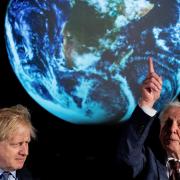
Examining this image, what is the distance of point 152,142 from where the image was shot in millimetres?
2131

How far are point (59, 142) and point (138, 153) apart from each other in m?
1.04

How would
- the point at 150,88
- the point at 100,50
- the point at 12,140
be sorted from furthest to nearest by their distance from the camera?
1. the point at 100,50
2. the point at 12,140
3. the point at 150,88

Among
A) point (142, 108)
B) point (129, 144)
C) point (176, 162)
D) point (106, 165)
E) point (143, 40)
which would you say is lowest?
point (106, 165)

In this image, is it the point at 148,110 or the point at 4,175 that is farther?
the point at 4,175

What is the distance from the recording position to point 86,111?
2.62 meters

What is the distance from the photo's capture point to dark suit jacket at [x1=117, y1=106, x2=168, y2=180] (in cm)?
184

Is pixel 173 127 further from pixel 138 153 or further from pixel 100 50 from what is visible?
pixel 100 50

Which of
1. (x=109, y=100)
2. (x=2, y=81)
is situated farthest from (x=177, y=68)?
(x=2, y=81)

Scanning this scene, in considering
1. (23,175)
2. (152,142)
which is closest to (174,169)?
(152,142)

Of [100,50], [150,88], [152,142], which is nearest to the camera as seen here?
[150,88]

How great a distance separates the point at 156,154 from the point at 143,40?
30.6 inches

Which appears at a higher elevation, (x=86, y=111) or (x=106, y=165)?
(x=86, y=111)

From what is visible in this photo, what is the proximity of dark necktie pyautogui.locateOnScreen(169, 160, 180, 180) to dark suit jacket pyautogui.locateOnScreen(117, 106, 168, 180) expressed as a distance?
47mm

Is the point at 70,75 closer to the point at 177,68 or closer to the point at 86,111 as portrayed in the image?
the point at 86,111
